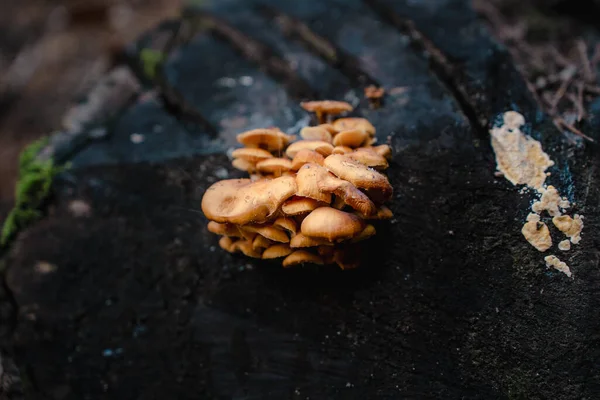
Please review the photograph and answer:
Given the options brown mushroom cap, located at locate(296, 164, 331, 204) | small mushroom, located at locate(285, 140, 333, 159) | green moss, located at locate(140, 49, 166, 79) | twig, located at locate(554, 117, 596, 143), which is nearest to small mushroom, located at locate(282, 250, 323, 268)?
brown mushroom cap, located at locate(296, 164, 331, 204)

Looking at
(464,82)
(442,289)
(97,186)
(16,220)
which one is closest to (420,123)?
(464,82)

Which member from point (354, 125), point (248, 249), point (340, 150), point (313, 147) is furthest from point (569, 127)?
point (248, 249)

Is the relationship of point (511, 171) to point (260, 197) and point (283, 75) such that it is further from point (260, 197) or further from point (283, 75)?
point (283, 75)

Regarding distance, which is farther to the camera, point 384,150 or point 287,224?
point 384,150

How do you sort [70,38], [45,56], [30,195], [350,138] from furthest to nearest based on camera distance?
[70,38], [45,56], [30,195], [350,138]

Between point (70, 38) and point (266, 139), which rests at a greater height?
point (266, 139)

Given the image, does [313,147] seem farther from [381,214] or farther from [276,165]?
[381,214]

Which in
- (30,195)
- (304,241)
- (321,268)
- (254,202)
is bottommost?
(30,195)

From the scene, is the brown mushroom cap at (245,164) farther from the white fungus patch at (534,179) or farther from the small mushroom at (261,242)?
the white fungus patch at (534,179)
